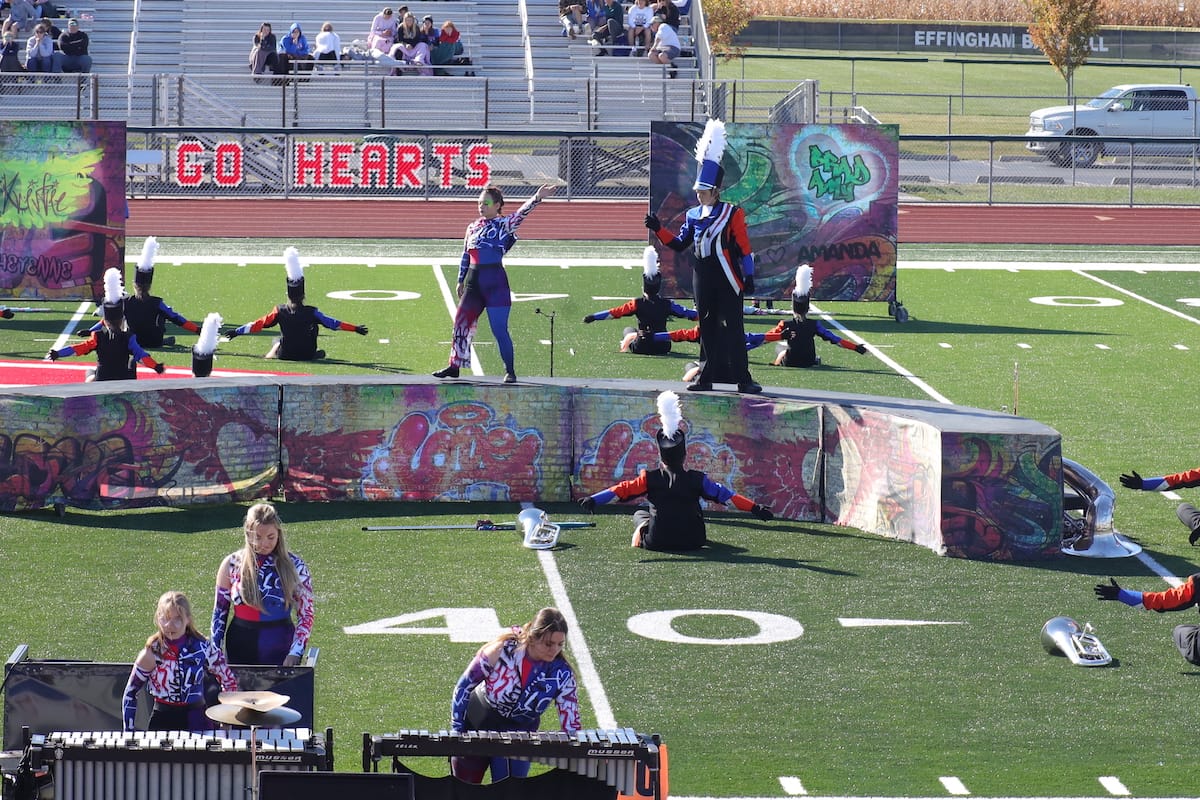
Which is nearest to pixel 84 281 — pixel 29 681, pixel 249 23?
pixel 29 681

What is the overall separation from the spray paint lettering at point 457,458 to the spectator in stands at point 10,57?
2594 centimetres

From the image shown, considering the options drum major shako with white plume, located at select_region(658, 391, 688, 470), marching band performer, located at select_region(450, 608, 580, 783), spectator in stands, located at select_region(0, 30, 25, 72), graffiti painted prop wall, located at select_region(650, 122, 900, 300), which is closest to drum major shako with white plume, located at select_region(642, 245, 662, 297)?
graffiti painted prop wall, located at select_region(650, 122, 900, 300)

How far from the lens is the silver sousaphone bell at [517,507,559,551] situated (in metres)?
14.3

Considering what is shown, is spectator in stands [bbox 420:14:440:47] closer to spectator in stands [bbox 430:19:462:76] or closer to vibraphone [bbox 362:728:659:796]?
spectator in stands [bbox 430:19:462:76]

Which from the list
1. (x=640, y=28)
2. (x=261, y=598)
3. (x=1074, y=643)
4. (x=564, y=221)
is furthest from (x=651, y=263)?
(x=640, y=28)

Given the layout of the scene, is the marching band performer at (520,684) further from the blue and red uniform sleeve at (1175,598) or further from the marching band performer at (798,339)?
the marching band performer at (798,339)

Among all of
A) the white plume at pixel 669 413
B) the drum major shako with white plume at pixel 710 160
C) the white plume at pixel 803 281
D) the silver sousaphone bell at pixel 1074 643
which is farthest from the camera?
the white plume at pixel 803 281

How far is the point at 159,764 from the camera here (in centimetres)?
801

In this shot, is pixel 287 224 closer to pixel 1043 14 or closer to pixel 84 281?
pixel 84 281

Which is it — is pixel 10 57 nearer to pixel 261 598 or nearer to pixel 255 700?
pixel 261 598

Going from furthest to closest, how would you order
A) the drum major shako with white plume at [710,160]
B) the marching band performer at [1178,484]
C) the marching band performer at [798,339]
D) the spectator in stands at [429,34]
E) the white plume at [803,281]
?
1. the spectator in stands at [429,34]
2. the marching band performer at [798,339]
3. the white plume at [803,281]
4. the drum major shako with white plume at [710,160]
5. the marching band performer at [1178,484]

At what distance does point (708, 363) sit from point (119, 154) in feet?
36.1

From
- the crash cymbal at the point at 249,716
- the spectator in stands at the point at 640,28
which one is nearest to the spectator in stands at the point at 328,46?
the spectator in stands at the point at 640,28

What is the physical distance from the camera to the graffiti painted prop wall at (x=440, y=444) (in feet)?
49.0
